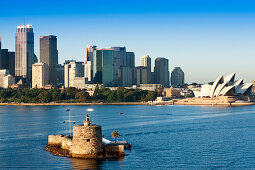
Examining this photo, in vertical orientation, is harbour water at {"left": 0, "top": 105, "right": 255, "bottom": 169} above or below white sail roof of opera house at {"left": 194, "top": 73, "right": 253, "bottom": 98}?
below

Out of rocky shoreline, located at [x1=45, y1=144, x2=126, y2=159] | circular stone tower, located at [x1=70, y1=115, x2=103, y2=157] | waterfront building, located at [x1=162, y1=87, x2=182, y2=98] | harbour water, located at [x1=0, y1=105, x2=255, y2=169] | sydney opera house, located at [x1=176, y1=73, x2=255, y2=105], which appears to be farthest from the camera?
waterfront building, located at [x1=162, y1=87, x2=182, y2=98]

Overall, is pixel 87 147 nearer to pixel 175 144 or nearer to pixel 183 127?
pixel 175 144

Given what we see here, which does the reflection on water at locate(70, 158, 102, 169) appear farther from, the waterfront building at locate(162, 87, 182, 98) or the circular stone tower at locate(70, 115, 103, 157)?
the waterfront building at locate(162, 87, 182, 98)

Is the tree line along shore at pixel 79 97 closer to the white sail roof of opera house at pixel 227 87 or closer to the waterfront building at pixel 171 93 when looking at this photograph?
the white sail roof of opera house at pixel 227 87

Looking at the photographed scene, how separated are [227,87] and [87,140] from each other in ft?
321

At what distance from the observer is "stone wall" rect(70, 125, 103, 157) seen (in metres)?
33.4

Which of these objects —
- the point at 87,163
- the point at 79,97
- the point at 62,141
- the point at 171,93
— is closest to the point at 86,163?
the point at 87,163

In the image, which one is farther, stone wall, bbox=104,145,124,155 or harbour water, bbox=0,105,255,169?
stone wall, bbox=104,145,124,155

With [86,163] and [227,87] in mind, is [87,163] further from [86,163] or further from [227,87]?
→ [227,87]

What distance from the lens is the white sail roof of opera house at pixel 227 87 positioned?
12619 cm

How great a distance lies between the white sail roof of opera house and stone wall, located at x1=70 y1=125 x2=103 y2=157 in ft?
312

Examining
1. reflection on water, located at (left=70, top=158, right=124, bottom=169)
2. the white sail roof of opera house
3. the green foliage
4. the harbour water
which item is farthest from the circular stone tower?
the green foliage

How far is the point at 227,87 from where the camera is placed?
126750 millimetres

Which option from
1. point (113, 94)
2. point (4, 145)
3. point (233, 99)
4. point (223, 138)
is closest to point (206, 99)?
point (233, 99)
